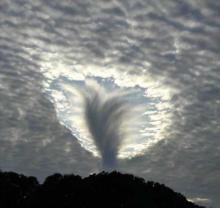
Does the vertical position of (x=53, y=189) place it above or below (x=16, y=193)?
below

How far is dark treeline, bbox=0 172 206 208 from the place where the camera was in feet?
201

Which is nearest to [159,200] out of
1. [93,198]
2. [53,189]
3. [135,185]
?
[135,185]

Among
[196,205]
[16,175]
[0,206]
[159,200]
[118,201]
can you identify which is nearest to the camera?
[118,201]

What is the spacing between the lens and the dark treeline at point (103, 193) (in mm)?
61125

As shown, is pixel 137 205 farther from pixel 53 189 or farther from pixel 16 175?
pixel 16 175

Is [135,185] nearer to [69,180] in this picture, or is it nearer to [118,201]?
[118,201]

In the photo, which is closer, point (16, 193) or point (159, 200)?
point (159, 200)

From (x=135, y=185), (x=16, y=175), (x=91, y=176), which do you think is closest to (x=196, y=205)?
(x=135, y=185)

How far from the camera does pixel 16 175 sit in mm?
90375

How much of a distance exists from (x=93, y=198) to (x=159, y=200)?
10765mm

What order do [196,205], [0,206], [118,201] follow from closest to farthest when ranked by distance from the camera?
[118,201], [196,205], [0,206]

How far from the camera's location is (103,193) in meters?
62.1

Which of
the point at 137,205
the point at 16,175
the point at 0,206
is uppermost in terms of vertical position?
the point at 16,175

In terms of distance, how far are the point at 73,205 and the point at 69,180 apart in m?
5.64
